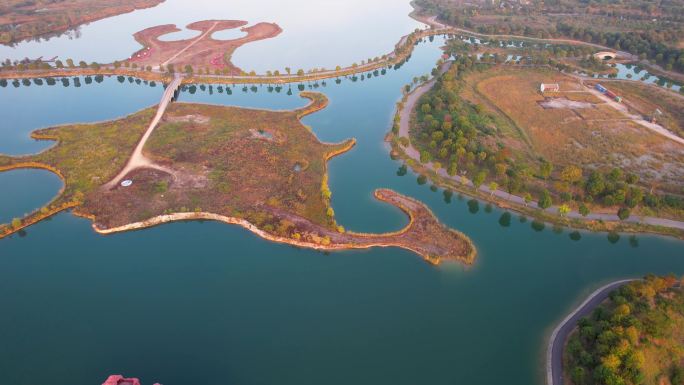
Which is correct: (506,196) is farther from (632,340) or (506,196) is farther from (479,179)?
(632,340)

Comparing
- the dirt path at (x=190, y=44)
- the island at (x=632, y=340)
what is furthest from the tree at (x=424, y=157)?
the dirt path at (x=190, y=44)

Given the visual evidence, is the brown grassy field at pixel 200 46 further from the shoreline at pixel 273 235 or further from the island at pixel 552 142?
the shoreline at pixel 273 235

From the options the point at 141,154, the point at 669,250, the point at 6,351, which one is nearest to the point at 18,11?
the point at 141,154

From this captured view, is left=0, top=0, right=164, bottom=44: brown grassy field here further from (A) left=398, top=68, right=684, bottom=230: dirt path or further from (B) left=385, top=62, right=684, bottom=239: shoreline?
(B) left=385, top=62, right=684, bottom=239: shoreline

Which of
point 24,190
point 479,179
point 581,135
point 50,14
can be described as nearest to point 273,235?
point 479,179

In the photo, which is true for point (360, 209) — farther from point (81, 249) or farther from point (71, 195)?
point (71, 195)

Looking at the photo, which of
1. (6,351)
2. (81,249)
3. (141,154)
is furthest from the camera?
(141,154)
